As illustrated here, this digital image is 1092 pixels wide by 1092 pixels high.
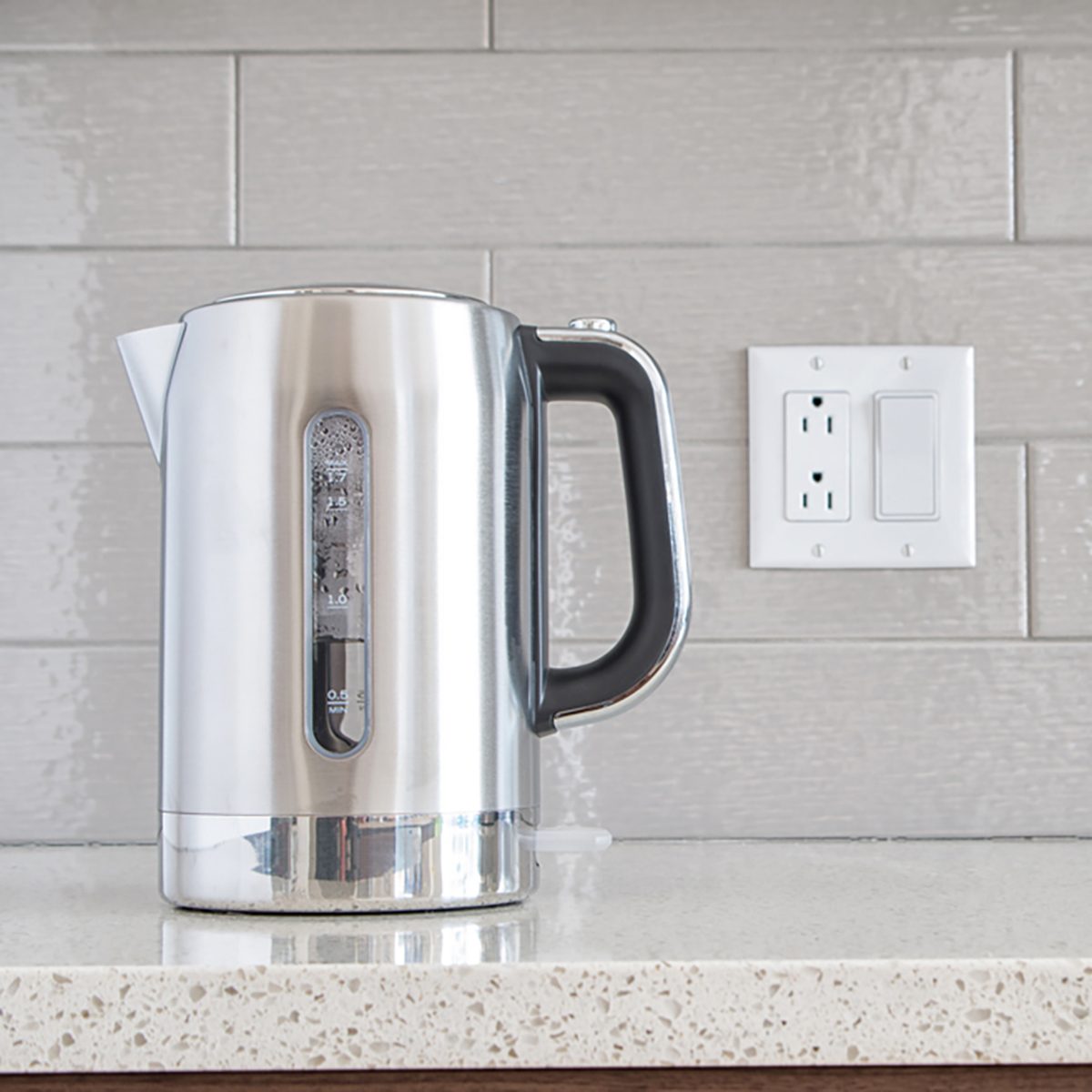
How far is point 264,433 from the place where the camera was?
603 millimetres

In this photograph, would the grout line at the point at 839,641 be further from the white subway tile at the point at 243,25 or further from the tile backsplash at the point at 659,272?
the white subway tile at the point at 243,25

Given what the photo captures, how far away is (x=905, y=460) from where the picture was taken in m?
0.89

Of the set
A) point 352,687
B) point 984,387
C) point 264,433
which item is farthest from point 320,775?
point 984,387

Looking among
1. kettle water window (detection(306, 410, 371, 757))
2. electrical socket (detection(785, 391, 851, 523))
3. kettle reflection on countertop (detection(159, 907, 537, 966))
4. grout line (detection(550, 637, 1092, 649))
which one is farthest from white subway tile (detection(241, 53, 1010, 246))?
kettle reflection on countertop (detection(159, 907, 537, 966))

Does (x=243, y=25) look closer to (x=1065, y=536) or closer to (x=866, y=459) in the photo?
(x=866, y=459)

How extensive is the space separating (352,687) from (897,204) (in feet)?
1.73

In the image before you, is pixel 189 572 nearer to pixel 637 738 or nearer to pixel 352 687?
pixel 352 687

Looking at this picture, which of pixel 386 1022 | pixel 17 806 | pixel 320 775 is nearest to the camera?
pixel 386 1022

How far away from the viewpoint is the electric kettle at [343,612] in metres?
0.59

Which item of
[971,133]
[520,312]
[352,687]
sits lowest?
[352,687]

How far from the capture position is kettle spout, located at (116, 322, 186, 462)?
2.09 ft

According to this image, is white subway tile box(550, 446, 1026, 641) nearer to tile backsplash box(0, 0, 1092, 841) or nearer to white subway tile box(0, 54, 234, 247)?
tile backsplash box(0, 0, 1092, 841)

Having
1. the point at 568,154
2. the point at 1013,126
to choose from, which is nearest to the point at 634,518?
the point at 568,154

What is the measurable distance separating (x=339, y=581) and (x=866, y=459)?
16.7 inches
